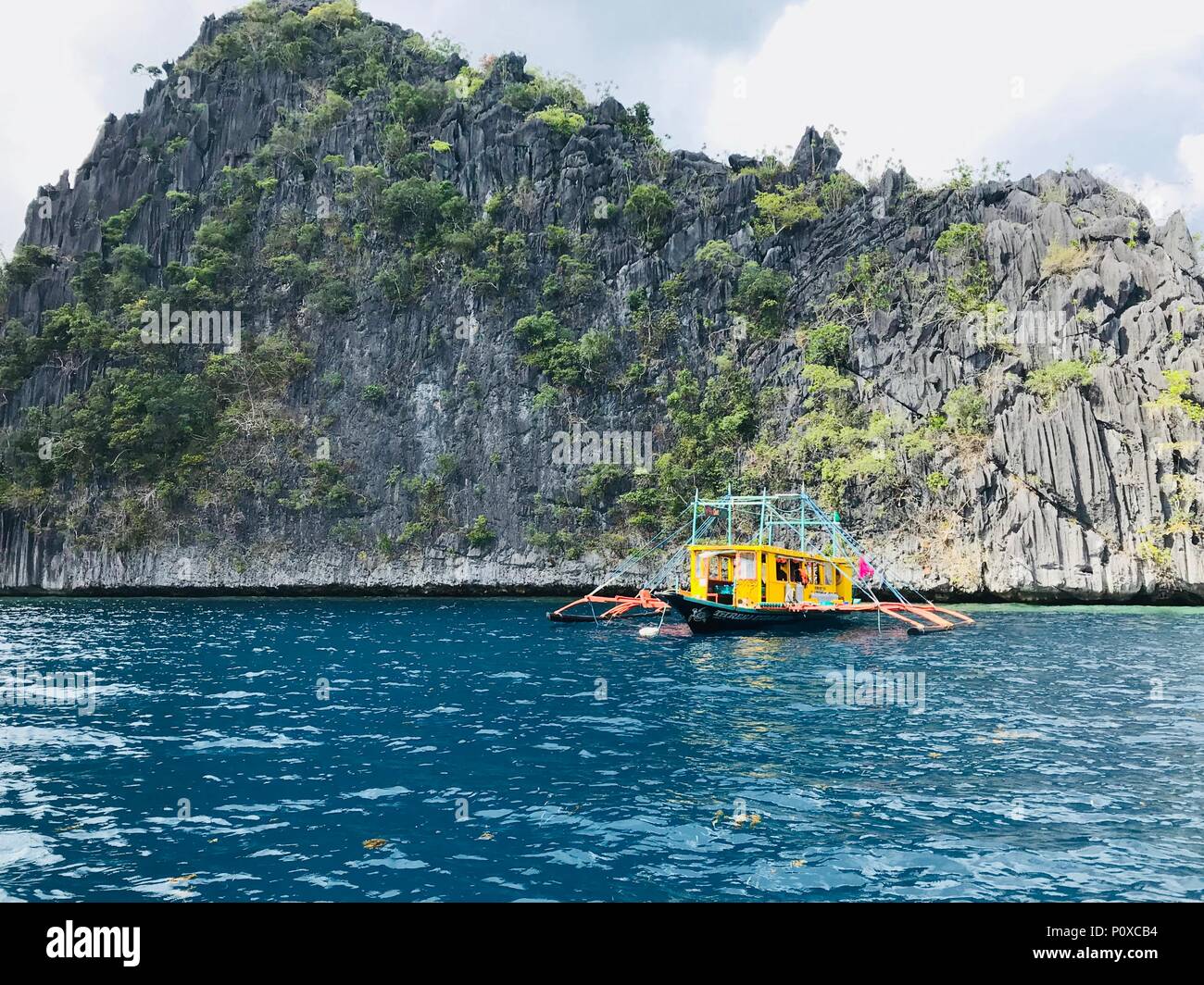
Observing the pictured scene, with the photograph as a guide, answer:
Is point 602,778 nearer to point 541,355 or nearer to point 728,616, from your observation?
point 728,616

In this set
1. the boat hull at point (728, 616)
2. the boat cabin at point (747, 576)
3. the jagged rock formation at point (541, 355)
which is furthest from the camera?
the jagged rock formation at point (541, 355)

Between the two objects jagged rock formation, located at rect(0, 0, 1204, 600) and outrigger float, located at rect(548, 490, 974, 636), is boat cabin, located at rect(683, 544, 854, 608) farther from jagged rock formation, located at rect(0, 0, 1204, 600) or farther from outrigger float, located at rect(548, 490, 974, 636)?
jagged rock formation, located at rect(0, 0, 1204, 600)

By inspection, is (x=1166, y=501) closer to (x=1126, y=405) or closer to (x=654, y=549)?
(x=1126, y=405)

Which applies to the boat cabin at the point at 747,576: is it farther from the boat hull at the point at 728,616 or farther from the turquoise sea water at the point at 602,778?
the turquoise sea water at the point at 602,778

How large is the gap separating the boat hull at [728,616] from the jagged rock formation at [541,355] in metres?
18.8

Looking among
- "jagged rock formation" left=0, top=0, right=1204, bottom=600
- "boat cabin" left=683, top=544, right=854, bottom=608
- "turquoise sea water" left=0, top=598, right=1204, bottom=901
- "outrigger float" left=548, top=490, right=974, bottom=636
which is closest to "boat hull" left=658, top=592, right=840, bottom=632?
"outrigger float" left=548, top=490, right=974, bottom=636

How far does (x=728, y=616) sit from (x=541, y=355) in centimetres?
3078

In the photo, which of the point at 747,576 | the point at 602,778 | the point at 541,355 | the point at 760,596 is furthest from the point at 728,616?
the point at 541,355

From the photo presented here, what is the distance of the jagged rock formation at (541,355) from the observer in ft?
151

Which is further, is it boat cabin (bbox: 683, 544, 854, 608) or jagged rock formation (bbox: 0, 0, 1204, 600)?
jagged rock formation (bbox: 0, 0, 1204, 600)

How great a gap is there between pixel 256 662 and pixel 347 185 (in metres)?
47.9

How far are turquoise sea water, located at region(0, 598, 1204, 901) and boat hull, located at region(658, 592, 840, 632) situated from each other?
13.6 feet

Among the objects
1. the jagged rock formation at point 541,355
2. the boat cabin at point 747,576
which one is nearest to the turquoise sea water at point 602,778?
the boat cabin at point 747,576

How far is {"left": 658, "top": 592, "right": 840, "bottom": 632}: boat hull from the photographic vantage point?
28281 millimetres
